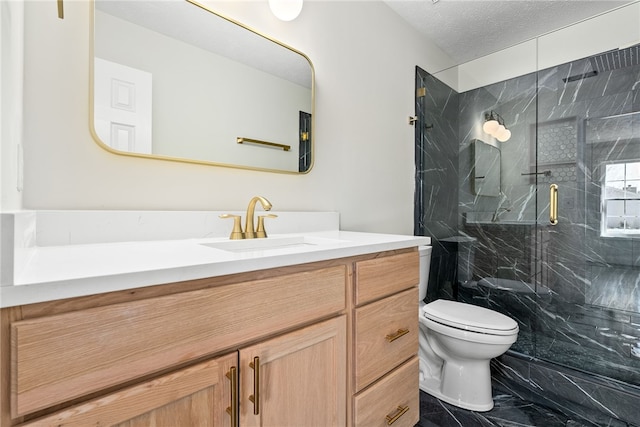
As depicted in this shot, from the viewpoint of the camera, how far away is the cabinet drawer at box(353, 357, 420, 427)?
1.00m

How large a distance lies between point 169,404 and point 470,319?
148 cm

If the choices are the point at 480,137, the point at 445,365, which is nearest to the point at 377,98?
the point at 480,137

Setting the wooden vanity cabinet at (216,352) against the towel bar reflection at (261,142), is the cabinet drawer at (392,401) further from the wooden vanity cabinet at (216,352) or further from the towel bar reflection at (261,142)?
the towel bar reflection at (261,142)

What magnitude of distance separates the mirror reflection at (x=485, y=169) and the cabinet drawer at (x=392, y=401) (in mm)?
1577

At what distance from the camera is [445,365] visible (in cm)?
175

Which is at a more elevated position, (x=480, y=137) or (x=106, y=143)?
(x=480, y=137)

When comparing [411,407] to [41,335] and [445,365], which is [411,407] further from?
[41,335]

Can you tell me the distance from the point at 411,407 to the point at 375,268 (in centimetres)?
65

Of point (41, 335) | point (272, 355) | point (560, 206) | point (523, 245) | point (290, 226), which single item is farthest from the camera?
point (523, 245)

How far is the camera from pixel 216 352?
0.66m

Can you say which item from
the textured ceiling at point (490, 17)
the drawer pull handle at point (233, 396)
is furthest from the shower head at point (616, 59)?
the drawer pull handle at point (233, 396)

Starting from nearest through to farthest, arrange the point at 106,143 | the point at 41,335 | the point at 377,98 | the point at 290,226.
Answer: the point at 41,335, the point at 106,143, the point at 290,226, the point at 377,98

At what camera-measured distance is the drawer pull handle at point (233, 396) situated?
672 mm

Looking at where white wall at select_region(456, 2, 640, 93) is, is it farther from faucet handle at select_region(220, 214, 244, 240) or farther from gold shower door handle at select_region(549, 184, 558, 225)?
faucet handle at select_region(220, 214, 244, 240)
